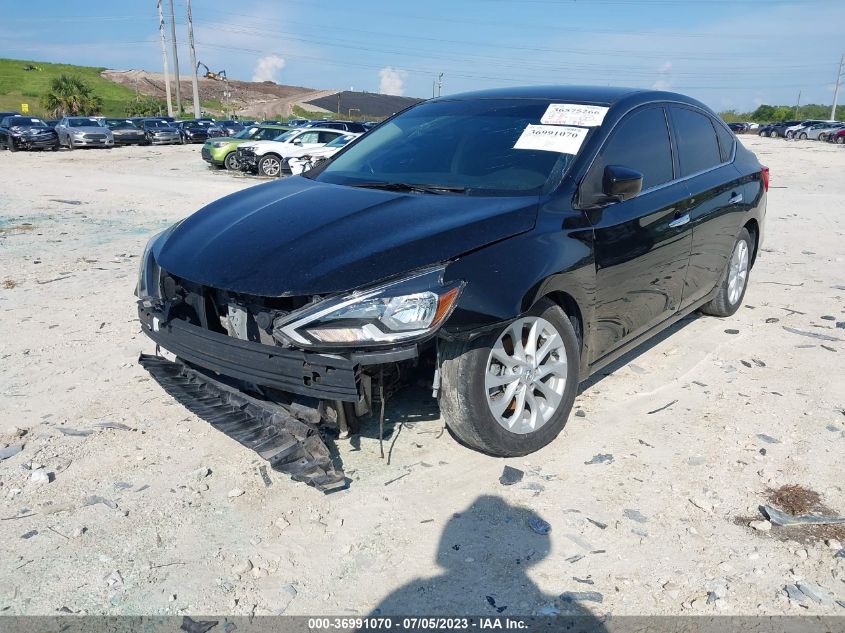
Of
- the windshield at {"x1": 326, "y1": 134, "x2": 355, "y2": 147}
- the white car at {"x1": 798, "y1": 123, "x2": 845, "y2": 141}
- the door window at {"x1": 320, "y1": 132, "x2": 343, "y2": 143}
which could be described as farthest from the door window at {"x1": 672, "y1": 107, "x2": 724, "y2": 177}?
the white car at {"x1": 798, "y1": 123, "x2": 845, "y2": 141}

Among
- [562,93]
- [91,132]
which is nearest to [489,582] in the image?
[562,93]

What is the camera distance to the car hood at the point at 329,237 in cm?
278

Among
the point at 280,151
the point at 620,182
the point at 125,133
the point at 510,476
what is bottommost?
the point at 125,133

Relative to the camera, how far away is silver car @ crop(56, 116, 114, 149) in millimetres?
30016

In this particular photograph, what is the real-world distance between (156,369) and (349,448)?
43.3 inches

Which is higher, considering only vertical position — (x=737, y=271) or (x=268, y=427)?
(x=737, y=271)

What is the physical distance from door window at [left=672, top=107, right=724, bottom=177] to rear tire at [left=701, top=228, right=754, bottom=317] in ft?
2.66

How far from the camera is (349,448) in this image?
3.45 m

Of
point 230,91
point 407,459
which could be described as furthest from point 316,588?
point 230,91

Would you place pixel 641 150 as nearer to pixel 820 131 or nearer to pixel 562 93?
pixel 562 93

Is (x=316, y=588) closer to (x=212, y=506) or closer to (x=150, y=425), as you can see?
(x=212, y=506)

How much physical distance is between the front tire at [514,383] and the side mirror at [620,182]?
2.20ft

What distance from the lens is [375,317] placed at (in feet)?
8.84

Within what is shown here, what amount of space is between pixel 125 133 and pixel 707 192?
112ft
